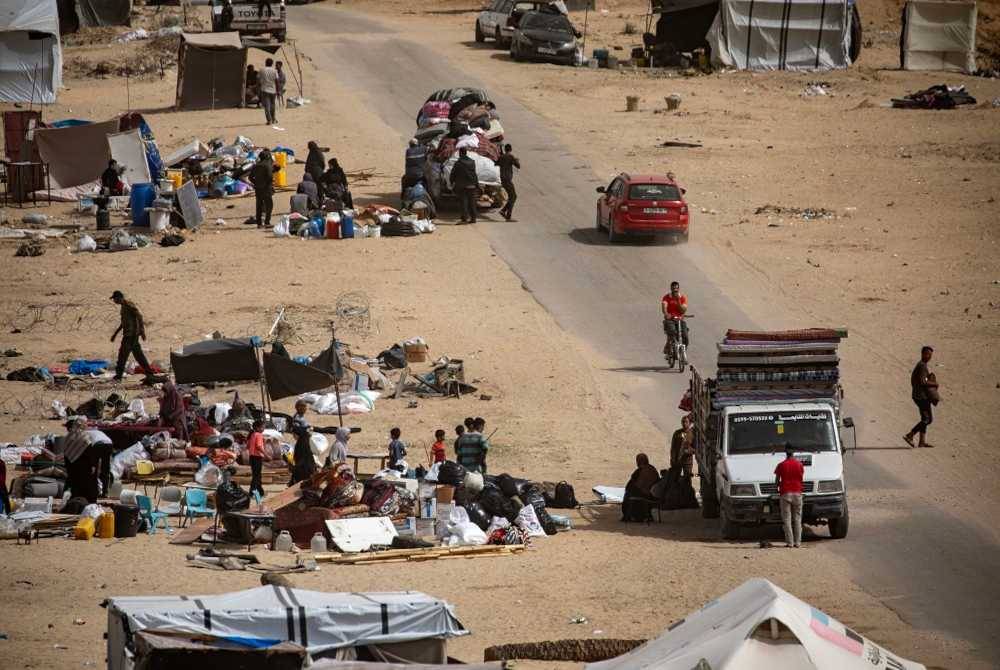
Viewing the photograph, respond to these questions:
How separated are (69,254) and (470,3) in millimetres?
37743

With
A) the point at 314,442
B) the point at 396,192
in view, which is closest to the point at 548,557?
the point at 314,442

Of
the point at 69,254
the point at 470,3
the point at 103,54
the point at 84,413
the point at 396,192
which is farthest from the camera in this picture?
the point at 470,3

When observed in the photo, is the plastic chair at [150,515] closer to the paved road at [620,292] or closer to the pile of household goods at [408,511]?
the pile of household goods at [408,511]

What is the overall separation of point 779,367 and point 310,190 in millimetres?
19473

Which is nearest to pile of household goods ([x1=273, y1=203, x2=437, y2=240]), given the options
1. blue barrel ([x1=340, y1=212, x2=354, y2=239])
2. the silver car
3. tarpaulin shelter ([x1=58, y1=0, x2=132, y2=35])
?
blue barrel ([x1=340, y1=212, x2=354, y2=239])

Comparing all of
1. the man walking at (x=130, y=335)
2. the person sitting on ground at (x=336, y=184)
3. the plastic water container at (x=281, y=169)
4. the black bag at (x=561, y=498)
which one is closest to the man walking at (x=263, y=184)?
the person sitting on ground at (x=336, y=184)

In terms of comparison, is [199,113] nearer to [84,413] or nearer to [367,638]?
[84,413]

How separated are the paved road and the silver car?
2736 millimetres

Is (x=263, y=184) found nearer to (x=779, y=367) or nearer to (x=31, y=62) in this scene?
(x=779, y=367)

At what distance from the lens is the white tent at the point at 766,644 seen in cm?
1286

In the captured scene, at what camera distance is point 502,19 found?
58.9 meters

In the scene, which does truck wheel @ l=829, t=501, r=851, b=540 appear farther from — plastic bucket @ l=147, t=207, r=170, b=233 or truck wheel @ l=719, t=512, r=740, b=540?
plastic bucket @ l=147, t=207, r=170, b=233

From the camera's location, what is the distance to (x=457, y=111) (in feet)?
138

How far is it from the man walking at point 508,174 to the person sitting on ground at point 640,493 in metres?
16.8
